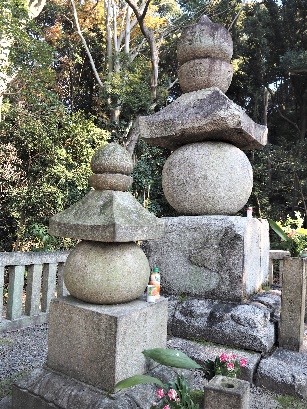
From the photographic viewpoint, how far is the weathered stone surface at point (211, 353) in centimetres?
262

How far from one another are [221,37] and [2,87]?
211 inches

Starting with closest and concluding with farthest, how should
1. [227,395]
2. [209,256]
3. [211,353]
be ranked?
[227,395], [211,353], [209,256]

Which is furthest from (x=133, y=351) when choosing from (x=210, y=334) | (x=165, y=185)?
(x=165, y=185)

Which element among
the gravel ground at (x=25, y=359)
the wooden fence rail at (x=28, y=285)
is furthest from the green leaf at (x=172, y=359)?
the wooden fence rail at (x=28, y=285)

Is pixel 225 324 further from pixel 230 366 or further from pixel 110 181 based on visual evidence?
pixel 110 181

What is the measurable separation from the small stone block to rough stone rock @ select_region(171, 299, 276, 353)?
109 cm

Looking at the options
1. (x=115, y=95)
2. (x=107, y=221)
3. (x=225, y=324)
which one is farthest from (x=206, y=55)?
(x=115, y=95)

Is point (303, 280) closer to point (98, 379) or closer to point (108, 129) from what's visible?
point (98, 379)

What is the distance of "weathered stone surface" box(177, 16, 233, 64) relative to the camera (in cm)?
353

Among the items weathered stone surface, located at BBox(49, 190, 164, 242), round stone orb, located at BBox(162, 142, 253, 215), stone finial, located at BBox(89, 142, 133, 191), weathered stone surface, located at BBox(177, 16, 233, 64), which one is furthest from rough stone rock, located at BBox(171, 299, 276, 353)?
weathered stone surface, located at BBox(177, 16, 233, 64)

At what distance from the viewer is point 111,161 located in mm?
2213

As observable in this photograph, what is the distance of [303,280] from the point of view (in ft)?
9.23

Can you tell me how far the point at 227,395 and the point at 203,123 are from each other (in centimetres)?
233

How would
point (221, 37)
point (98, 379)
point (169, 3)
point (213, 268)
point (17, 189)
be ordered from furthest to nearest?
1. point (169, 3)
2. point (17, 189)
3. point (221, 37)
4. point (213, 268)
5. point (98, 379)
